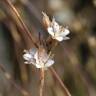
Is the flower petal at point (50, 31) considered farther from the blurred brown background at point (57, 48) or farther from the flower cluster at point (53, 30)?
the blurred brown background at point (57, 48)

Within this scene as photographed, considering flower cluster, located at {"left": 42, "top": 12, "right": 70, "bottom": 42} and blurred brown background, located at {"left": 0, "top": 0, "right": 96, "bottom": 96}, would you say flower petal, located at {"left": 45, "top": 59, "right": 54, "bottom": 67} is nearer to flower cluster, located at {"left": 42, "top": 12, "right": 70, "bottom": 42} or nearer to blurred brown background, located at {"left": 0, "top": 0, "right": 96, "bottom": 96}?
flower cluster, located at {"left": 42, "top": 12, "right": 70, "bottom": 42}

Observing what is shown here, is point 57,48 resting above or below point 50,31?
below

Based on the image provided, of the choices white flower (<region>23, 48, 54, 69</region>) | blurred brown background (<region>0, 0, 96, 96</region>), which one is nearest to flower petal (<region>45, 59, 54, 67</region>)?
white flower (<region>23, 48, 54, 69</region>)

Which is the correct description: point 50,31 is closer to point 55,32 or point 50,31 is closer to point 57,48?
point 55,32

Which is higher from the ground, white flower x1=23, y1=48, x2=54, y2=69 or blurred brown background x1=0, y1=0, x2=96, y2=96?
white flower x1=23, y1=48, x2=54, y2=69

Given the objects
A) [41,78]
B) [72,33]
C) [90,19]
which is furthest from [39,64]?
[90,19]

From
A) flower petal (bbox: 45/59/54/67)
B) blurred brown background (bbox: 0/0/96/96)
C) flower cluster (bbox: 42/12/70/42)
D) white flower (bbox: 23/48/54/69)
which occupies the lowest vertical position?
blurred brown background (bbox: 0/0/96/96)

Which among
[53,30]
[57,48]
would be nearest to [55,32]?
[53,30]
